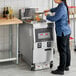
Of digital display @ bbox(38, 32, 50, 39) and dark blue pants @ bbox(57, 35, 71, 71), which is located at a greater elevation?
digital display @ bbox(38, 32, 50, 39)

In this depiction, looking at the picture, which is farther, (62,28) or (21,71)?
(21,71)

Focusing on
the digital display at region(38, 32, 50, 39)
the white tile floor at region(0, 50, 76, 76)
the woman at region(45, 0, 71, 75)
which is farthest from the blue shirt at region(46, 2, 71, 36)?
the white tile floor at region(0, 50, 76, 76)

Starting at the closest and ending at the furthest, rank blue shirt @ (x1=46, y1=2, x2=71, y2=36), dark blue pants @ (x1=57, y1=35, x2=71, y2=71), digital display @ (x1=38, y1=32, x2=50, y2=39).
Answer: blue shirt @ (x1=46, y1=2, x2=71, y2=36), dark blue pants @ (x1=57, y1=35, x2=71, y2=71), digital display @ (x1=38, y1=32, x2=50, y2=39)

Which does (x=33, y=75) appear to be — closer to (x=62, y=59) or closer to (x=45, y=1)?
(x=62, y=59)

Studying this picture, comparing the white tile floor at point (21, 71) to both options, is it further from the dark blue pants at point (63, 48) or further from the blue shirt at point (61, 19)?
the blue shirt at point (61, 19)

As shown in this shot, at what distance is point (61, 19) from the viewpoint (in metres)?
3.56

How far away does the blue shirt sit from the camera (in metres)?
3.47

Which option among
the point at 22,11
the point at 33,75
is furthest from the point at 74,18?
the point at 33,75

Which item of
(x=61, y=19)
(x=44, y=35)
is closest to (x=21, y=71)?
(x=44, y=35)

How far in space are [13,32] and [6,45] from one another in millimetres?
321

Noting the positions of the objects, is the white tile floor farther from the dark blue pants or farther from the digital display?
the digital display

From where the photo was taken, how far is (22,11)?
14.5 feet

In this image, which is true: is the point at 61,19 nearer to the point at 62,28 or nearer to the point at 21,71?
the point at 62,28

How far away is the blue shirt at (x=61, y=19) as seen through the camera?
11.4 ft
